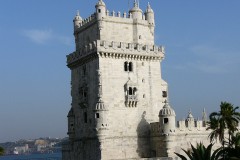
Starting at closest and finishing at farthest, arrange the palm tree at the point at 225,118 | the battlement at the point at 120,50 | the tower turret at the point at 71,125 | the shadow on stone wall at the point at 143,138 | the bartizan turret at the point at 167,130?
the palm tree at the point at 225,118 → the bartizan turret at the point at 167,130 → the battlement at the point at 120,50 → the shadow on stone wall at the point at 143,138 → the tower turret at the point at 71,125

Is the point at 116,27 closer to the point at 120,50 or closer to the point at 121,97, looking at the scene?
the point at 120,50

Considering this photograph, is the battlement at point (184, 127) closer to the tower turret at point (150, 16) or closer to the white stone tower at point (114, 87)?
the white stone tower at point (114, 87)

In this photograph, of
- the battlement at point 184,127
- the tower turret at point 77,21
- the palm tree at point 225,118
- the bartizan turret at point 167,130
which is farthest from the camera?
the tower turret at point 77,21

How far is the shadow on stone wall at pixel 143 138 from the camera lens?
60.4 m

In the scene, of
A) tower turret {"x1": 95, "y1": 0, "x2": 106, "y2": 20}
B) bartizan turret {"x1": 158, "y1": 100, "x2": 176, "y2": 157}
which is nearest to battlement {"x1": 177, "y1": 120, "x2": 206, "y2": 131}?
bartizan turret {"x1": 158, "y1": 100, "x2": 176, "y2": 157}

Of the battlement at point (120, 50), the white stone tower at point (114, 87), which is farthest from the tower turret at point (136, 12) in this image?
the battlement at point (120, 50)

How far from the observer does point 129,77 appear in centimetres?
6062

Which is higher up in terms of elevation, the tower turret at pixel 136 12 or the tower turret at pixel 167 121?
the tower turret at pixel 136 12

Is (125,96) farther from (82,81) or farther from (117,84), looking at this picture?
(82,81)

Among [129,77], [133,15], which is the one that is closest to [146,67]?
[129,77]

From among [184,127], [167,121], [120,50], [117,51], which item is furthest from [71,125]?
[184,127]

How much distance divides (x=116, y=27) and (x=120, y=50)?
3577 millimetres

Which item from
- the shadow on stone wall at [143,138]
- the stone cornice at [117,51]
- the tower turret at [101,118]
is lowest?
the shadow on stone wall at [143,138]

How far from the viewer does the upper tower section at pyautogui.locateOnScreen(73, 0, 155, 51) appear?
60656mm
